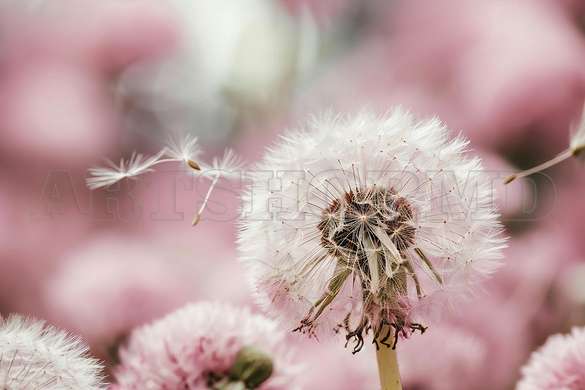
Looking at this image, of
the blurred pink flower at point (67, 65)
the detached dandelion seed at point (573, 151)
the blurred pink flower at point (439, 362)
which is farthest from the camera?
the blurred pink flower at point (67, 65)

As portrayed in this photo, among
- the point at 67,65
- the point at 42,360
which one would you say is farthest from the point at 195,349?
the point at 67,65

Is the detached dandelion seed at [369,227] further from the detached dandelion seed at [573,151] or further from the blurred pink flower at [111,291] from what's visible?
the blurred pink flower at [111,291]

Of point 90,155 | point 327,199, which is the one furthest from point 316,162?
point 90,155

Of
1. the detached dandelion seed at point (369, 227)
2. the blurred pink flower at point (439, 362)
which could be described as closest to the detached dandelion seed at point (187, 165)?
the detached dandelion seed at point (369, 227)

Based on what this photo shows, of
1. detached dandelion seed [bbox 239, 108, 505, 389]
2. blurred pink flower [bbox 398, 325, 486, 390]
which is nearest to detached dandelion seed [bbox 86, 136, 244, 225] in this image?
detached dandelion seed [bbox 239, 108, 505, 389]

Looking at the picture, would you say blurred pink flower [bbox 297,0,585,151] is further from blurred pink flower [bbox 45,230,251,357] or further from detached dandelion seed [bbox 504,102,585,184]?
detached dandelion seed [bbox 504,102,585,184]

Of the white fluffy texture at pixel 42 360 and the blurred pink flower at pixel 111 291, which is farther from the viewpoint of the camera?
the blurred pink flower at pixel 111 291

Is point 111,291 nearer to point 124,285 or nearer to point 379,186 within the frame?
point 124,285
